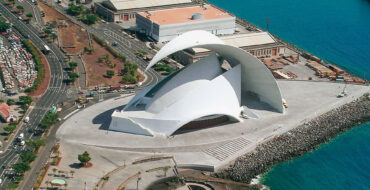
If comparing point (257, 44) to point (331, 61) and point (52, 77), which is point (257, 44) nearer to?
point (331, 61)

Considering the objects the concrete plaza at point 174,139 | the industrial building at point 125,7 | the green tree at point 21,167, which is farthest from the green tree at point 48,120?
the industrial building at point 125,7

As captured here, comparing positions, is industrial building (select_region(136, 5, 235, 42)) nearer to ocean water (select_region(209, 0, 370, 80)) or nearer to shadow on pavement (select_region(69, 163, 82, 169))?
ocean water (select_region(209, 0, 370, 80))

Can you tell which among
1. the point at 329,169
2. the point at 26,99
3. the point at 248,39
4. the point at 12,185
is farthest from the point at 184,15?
the point at 12,185

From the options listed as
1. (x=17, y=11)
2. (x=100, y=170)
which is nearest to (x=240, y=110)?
(x=100, y=170)

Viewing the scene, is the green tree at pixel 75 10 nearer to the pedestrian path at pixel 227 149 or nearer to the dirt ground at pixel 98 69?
the dirt ground at pixel 98 69

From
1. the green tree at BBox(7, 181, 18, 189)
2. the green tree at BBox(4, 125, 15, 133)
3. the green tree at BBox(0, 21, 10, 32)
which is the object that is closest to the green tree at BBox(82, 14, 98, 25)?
the green tree at BBox(0, 21, 10, 32)

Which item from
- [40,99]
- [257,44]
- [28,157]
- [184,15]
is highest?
[184,15]

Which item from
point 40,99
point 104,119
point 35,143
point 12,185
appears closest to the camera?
point 12,185
